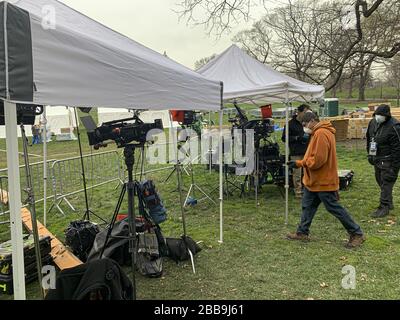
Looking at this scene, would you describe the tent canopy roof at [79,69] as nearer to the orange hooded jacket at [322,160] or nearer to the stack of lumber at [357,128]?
the orange hooded jacket at [322,160]

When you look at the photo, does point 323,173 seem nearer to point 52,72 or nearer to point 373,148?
point 373,148

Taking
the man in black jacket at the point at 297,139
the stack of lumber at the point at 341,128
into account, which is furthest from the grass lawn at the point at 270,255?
the stack of lumber at the point at 341,128

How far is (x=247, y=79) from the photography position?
719 cm

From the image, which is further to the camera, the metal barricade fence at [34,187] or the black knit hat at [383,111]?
the metal barricade fence at [34,187]

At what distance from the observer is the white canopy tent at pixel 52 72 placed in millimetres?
2088

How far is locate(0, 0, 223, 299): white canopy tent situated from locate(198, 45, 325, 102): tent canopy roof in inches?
130

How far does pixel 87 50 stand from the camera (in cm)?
257

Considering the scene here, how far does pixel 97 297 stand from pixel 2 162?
13.2m

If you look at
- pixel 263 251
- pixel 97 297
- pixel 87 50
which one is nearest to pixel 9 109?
pixel 87 50

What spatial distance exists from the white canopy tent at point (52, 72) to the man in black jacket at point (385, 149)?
463cm

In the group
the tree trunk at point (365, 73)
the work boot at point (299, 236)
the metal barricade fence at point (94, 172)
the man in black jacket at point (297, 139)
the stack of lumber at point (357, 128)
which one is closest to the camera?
the work boot at point (299, 236)

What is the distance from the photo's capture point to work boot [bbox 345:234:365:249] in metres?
5.23

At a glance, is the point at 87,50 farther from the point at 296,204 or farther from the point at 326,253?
the point at 296,204
